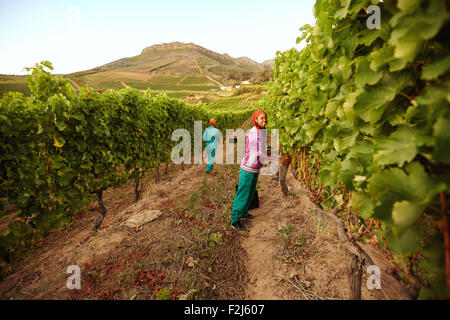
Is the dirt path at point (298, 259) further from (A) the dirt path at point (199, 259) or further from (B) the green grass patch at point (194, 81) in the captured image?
(B) the green grass patch at point (194, 81)

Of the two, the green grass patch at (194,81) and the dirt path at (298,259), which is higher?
the green grass patch at (194,81)

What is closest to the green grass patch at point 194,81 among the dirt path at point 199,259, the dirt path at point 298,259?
the dirt path at point 199,259

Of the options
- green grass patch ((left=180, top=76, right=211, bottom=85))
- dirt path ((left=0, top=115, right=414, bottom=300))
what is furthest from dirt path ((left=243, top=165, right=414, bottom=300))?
green grass patch ((left=180, top=76, right=211, bottom=85))

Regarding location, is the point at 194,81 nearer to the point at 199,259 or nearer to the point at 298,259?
the point at 199,259

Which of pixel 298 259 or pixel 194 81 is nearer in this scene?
pixel 298 259

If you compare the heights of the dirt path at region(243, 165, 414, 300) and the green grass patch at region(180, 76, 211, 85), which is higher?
the green grass patch at region(180, 76, 211, 85)

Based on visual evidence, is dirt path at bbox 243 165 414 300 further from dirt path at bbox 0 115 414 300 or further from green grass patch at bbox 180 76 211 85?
green grass patch at bbox 180 76 211 85

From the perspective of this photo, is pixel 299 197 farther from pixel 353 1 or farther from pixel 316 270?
pixel 353 1

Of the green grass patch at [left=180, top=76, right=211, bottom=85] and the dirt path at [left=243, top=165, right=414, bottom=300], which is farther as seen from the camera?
the green grass patch at [left=180, top=76, right=211, bottom=85]

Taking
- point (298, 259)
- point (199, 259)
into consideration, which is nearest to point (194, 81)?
point (199, 259)

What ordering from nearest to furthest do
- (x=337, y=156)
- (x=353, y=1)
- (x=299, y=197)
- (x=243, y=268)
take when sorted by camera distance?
(x=353, y=1) → (x=337, y=156) → (x=243, y=268) → (x=299, y=197)

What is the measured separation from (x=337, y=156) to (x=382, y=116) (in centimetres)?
81
